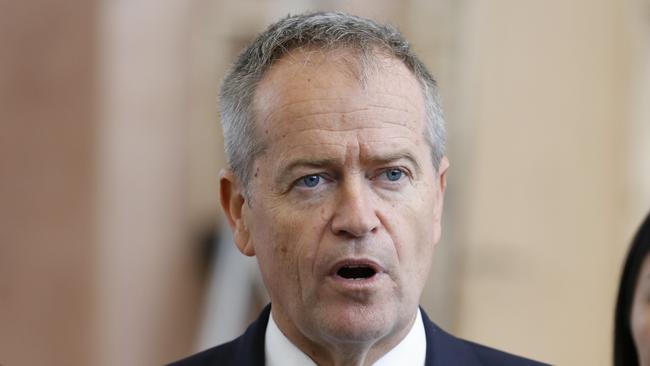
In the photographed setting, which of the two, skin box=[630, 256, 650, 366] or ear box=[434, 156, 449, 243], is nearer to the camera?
ear box=[434, 156, 449, 243]

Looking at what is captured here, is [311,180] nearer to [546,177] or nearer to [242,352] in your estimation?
[242,352]

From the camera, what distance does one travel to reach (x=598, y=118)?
10312 mm

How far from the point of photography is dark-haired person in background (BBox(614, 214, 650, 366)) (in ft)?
14.3

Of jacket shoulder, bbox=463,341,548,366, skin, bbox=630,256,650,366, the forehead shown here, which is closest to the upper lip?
the forehead

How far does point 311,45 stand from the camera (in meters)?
3.89

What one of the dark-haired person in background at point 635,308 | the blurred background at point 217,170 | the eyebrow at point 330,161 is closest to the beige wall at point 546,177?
the blurred background at point 217,170

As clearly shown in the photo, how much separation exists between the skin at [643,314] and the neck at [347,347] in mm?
839

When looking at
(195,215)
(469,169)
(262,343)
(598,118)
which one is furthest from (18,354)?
(262,343)

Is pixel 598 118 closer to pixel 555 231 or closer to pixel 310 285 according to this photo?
pixel 555 231

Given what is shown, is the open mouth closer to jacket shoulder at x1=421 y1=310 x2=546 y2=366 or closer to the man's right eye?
the man's right eye

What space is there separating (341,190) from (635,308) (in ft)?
3.80

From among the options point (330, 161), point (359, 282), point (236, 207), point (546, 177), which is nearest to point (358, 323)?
point (359, 282)

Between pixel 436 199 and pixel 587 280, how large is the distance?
6.33 metres

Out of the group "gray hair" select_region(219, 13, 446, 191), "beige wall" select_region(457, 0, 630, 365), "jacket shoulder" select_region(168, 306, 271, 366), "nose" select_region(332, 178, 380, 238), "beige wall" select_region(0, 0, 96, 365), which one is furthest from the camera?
"beige wall" select_region(457, 0, 630, 365)
